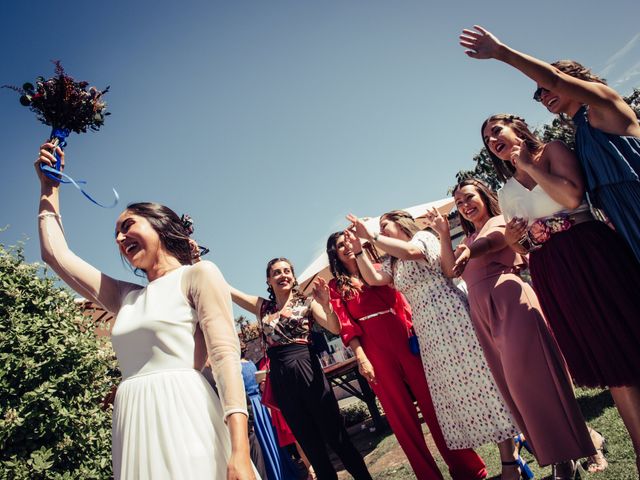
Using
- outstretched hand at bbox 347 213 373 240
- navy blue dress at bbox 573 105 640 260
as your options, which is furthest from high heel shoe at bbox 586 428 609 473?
outstretched hand at bbox 347 213 373 240

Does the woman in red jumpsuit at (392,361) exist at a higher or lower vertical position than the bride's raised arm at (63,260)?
lower

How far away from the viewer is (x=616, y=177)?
2.10 metres

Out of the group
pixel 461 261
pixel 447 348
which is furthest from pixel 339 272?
pixel 461 261

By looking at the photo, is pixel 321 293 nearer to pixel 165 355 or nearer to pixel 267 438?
pixel 165 355

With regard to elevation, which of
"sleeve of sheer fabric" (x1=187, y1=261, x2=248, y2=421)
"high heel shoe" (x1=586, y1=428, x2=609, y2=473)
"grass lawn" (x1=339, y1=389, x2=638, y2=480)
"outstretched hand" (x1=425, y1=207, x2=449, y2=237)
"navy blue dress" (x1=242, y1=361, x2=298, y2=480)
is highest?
"outstretched hand" (x1=425, y1=207, x2=449, y2=237)

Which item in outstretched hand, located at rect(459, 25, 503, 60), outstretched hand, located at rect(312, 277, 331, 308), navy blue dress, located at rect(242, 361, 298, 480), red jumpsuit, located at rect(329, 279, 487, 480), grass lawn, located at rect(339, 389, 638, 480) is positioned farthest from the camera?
navy blue dress, located at rect(242, 361, 298, 480)

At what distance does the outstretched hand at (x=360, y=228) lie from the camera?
11.5ft

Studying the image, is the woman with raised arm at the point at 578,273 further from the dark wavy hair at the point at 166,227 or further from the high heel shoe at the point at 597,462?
the dark wavy hair at the point at 166,227

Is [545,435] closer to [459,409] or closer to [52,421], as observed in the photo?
[459,409]

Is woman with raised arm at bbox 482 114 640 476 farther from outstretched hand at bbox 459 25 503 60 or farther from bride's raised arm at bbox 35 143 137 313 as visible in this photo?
bride's raised arm at bbox 35 143 137 313

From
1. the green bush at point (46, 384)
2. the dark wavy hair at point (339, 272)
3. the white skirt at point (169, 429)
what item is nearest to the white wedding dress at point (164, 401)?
the white skirt at point (169, 429)

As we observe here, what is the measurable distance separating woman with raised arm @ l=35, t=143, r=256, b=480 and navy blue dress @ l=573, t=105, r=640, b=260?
6.91 ft

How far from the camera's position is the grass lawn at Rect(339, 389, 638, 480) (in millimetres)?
2564

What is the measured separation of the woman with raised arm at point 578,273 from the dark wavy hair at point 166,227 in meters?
2.07
